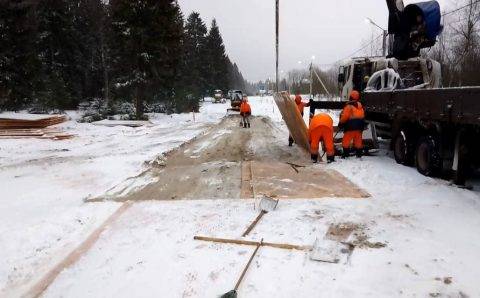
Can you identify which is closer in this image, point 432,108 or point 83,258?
point 83,258

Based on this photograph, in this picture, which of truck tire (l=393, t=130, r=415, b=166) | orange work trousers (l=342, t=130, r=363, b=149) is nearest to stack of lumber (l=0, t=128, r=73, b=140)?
orange work trousers (l=342, t=130, r=363, b=149)

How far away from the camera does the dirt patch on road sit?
24.1 ft

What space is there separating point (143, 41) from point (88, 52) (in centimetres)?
1614

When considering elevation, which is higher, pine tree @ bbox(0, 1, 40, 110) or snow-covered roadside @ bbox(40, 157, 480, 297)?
pine tree @ bbox(0, 1, 40, 110)

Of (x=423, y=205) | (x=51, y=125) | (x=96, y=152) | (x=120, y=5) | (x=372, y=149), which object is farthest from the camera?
(x=120, y=5)

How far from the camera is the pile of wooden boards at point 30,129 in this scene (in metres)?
17.6

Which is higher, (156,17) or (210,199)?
(156,17)

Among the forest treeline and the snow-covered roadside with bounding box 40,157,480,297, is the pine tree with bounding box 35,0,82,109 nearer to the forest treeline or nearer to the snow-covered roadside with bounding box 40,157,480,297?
the forest treeline

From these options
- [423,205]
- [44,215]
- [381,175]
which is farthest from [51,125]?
[423,205]

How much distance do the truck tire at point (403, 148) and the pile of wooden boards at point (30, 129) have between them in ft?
44.5

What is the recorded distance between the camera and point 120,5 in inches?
976

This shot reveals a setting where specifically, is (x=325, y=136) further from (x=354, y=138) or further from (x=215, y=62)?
(x=215, y=62)

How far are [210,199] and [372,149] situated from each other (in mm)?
5529

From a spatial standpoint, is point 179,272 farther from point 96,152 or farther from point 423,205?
point 96,152
